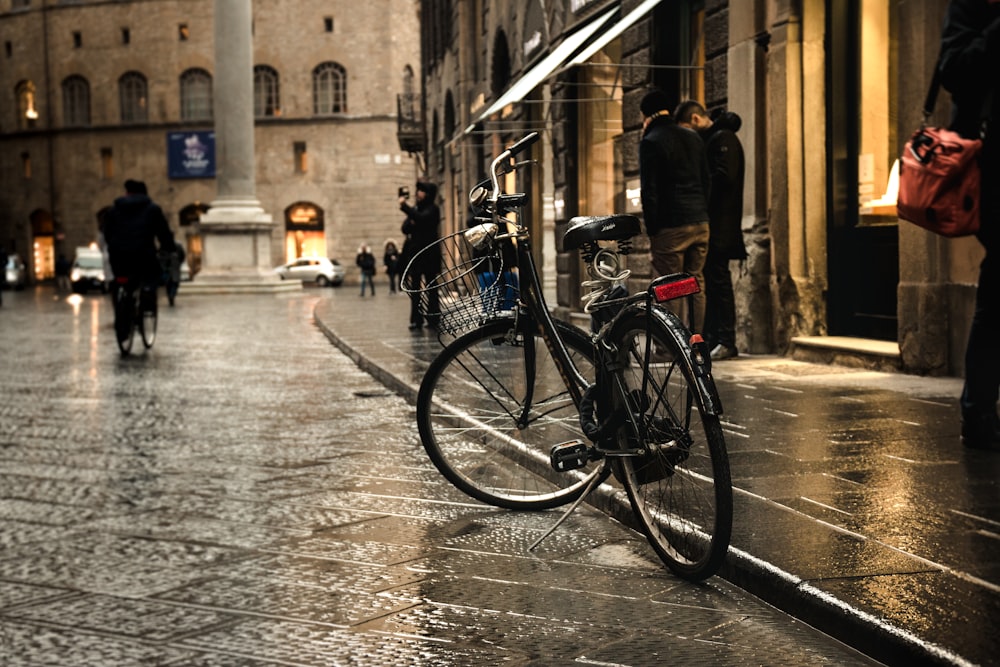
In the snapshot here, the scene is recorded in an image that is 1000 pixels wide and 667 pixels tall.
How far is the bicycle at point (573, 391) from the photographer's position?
4285 millimetres

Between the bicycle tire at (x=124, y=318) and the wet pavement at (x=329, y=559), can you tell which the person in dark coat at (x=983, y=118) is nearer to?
the wet pavement at (x=329, y=559)

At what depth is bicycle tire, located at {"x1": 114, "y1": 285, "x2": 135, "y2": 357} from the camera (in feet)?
47.4

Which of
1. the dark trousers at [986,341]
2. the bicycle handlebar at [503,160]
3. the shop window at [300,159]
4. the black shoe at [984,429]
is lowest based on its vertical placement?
the black shoe at [984,429]

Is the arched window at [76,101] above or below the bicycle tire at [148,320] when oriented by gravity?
above

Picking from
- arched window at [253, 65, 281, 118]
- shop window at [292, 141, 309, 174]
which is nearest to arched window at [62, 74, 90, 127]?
arched window at [253, 65, 281, 118]

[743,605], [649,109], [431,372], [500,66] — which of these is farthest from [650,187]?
[500,66]

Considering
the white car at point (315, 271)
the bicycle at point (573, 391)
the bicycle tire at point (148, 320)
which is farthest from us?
the white car at point (315, 271)

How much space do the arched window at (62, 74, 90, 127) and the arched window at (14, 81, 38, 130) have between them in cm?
196

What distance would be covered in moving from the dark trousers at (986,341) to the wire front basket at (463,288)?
6.48 feet

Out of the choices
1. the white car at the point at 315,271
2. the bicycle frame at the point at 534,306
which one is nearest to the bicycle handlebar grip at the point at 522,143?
the bicycle frame at the point at 534,306

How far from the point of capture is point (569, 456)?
16.4 feet

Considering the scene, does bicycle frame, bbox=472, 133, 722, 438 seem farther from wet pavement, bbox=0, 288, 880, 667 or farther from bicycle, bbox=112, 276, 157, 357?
bicycle, bbox=112, 276, 157, 357

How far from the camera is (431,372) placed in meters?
5.57

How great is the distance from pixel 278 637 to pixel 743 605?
1305 millimetres
